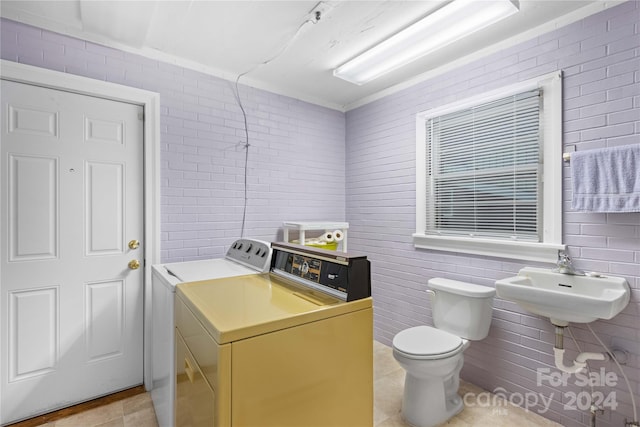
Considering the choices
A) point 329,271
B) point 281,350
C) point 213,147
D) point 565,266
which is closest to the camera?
point 281,350

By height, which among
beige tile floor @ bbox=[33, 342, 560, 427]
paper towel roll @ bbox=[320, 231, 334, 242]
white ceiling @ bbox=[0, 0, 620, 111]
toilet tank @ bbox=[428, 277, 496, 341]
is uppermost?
white ceiling @ bbox=[0, 0, 620, 111]

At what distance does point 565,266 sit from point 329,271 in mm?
1478

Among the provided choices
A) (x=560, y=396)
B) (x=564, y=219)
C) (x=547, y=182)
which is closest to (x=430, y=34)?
(x=547, y=182)

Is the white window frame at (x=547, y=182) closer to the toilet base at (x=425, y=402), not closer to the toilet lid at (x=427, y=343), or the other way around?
the toilet lid at (x=427, y=343)

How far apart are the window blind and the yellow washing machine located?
141 cm

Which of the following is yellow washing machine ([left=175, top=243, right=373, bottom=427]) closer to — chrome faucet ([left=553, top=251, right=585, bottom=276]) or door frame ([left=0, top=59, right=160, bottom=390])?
door frame ([left=0, top=59, right=160, bottom=390])

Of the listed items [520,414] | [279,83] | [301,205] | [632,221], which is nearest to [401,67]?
[279,83]

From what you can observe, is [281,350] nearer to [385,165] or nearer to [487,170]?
[487,170]

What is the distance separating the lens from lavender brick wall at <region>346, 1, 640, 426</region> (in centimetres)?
170

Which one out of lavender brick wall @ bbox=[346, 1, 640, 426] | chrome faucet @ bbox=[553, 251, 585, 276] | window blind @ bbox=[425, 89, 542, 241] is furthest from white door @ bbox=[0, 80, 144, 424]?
chrome faucet @ bbox=[553, 251, 585, 276]

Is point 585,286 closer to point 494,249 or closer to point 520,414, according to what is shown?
point 494,249

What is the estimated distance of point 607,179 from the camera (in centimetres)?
168

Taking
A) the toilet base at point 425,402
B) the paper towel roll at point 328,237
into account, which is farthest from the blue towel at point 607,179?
the paper towel roll at point 328,237

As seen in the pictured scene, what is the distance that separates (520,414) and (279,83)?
3.13 meters
